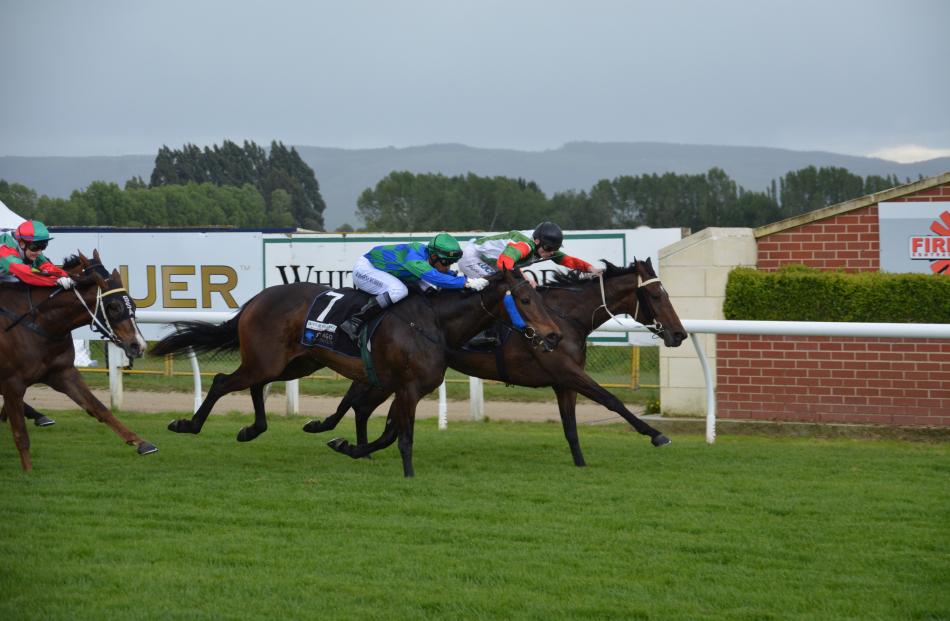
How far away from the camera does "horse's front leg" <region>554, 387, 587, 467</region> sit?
776 centimetres

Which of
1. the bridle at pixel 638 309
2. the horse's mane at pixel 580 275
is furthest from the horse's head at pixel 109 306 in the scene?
the bridle at pixel 638 309

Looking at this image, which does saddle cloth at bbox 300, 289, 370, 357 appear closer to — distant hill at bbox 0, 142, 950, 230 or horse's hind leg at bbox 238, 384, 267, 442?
horse's hind leg at bbox 238, 384, 267, 442

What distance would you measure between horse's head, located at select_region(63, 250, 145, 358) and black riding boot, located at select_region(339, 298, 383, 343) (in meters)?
1.30

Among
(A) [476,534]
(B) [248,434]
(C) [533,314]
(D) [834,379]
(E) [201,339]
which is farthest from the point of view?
(D) [834,379]

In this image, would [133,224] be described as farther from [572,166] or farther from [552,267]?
[572,166]

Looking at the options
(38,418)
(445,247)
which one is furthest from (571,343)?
(38,418)

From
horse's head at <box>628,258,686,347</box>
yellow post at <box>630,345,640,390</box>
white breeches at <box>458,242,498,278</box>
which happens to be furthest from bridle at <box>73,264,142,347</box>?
yellow post at <box>630,345,640,390</box>

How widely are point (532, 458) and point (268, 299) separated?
2.05m

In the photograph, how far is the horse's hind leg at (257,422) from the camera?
8.14 metres

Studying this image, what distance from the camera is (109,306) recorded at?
7.66 meters

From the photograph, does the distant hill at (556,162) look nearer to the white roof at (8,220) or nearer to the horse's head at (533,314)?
the white roof at (8,220)

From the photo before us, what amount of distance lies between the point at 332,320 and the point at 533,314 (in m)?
1.35

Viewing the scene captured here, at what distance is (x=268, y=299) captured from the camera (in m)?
8.10

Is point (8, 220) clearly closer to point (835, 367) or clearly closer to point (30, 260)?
point (30, 260)
